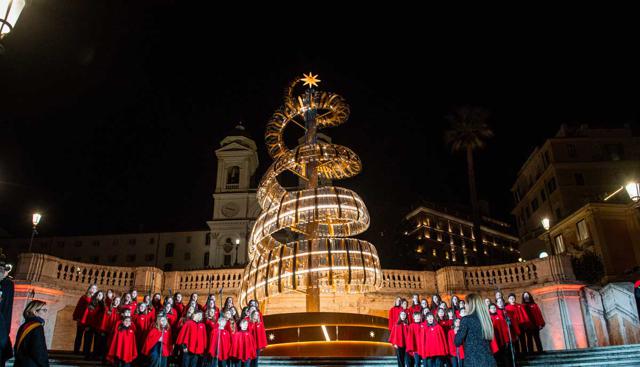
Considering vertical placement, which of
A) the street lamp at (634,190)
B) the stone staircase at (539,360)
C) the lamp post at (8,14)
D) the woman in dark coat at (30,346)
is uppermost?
the lamp post at (8,14)

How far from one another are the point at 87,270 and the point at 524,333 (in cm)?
1760

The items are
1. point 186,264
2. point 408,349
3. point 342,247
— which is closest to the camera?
point 408,349

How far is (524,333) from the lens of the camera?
45.8ft

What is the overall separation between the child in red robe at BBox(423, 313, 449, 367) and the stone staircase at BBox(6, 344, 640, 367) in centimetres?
175

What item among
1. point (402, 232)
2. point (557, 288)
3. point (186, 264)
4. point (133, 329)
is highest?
point (402, 232)

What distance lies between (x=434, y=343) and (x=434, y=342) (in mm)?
24

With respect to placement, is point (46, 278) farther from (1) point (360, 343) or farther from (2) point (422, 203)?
(2) point (422, 203)

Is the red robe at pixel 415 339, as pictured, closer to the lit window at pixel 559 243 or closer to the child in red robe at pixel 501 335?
the child in red robe at pixel 501 335

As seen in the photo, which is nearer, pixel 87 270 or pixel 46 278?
pixel 46 278

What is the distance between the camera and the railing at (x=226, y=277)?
60.2ft

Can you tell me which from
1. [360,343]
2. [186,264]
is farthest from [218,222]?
[360,343]

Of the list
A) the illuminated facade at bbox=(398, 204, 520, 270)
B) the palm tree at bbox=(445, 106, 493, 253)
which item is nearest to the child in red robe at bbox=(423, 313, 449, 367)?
the palm tree at bbox=(445, 106, 493, 253)

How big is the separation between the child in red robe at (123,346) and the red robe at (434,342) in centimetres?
713

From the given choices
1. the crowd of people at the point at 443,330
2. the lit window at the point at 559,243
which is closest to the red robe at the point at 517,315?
the crowd of people at the point at 443,330
